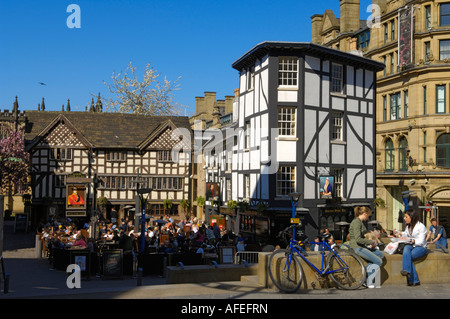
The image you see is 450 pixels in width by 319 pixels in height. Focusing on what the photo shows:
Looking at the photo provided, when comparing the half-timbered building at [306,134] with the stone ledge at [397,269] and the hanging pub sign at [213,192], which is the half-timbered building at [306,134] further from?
the stone ledge at [397,269]

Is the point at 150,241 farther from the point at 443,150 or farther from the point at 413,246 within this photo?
the point at 443,150

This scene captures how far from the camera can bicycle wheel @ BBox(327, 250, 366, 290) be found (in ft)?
32.7

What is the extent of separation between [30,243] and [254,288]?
24.5m

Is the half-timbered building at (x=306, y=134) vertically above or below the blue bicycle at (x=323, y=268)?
above

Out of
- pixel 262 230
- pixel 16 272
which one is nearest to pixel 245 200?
pixel 262 230

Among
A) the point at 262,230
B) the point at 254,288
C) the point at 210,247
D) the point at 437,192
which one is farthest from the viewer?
the point at 437,192

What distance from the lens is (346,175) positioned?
2877cm

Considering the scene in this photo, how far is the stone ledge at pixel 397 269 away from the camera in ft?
33.3

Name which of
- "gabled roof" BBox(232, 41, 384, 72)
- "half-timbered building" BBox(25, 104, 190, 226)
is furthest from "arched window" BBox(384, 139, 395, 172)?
"half-timbered building" BBox(25, 104, 190, 226)

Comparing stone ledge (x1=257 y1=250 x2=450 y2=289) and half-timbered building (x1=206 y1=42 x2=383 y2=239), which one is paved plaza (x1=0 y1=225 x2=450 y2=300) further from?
half-timbered building (x1=206 y1=42 x2=383 y2=239)

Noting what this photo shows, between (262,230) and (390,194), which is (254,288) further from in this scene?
(390,194)

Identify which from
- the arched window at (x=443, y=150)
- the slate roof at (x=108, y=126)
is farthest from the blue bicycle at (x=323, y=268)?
the slate roof at (x=108, y=126)

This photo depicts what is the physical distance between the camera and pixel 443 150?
117 feet

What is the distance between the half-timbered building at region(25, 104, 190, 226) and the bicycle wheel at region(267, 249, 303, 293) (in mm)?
33062
